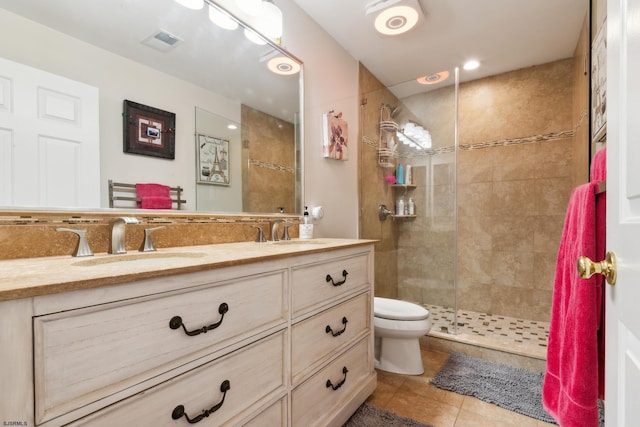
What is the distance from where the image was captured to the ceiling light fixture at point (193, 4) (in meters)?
1.36

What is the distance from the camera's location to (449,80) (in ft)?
8.50

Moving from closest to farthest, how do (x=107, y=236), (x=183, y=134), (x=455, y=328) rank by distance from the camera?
(x=107, y=236), (x=183, y=134), (x=455, y=328)

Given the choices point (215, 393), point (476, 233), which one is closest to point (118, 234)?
point (215, 393)

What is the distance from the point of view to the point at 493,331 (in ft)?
7.72

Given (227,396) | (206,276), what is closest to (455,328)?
(227,396)

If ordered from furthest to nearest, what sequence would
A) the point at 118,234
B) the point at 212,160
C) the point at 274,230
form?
the point at 274,230, the point at 212,160, the point at 118,234

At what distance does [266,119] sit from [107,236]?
1.03m

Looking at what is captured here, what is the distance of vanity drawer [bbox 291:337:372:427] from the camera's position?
1.12m

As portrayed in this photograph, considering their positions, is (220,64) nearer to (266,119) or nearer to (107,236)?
(266,119)

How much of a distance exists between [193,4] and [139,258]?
119 centimetres

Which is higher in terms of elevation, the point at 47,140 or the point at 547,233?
the point at 47,140

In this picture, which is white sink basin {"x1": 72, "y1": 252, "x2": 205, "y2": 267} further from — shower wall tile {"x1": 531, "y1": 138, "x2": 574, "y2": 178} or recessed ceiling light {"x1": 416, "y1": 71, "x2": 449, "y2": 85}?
shower wall tile {"x1": 531, "y1": 138, "x2": 574, "y2": 178}

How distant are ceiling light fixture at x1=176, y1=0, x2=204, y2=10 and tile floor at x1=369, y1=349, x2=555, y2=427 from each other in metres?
2.14

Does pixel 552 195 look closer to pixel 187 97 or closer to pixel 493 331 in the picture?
pixel 493 331
